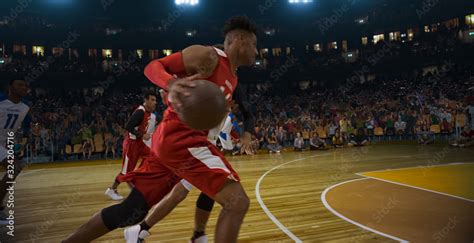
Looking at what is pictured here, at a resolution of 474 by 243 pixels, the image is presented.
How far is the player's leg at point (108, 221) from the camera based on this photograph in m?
2.23

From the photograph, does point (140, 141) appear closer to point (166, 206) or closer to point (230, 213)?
point (166, 206)

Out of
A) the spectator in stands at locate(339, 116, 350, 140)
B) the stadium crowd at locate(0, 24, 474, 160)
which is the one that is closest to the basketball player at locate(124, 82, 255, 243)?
the stadium crowd at locate(0, 24, 474, 160)

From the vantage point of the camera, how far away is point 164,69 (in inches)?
85.2

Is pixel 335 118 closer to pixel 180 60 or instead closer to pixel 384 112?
→ pixel 384 112

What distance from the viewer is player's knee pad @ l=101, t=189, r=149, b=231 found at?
224 cm

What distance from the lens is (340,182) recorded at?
645 cm

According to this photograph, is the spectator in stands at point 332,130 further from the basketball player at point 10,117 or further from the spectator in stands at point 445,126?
the basketball player at point 10,117

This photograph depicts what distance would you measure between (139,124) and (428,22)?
32416 mm

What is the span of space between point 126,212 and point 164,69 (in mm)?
1013

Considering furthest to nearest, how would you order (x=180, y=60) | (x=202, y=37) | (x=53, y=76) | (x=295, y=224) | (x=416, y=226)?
(x=202, y=37)
(x=53, y=76)
(x=295, y=224)
(x=416, y=226)
(x=180, y=60)

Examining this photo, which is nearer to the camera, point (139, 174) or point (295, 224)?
point (139, 174)

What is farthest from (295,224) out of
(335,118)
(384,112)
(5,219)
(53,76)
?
(53,76)

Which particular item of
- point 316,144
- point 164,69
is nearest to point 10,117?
point 164,69

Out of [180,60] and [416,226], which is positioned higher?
[180,60]
